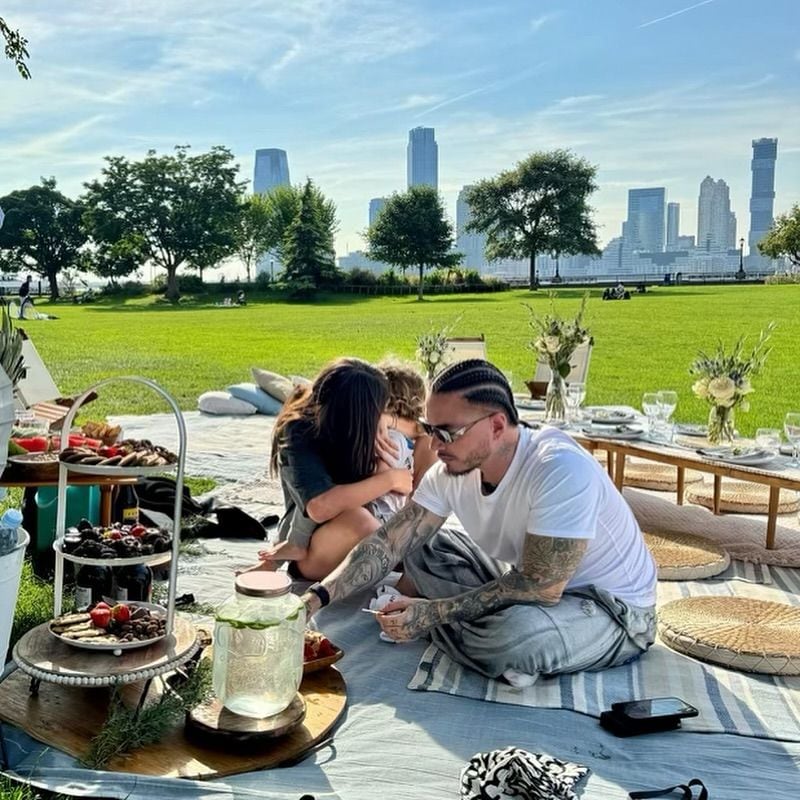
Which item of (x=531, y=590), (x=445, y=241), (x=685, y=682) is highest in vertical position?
(x=445, y=241)

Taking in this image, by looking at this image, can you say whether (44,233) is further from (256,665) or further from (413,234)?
(256,665)

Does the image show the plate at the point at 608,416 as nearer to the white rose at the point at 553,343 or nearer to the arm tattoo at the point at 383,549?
the white rose at the point at 553,343

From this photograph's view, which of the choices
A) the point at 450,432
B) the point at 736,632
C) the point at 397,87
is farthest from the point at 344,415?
the point at 397,87

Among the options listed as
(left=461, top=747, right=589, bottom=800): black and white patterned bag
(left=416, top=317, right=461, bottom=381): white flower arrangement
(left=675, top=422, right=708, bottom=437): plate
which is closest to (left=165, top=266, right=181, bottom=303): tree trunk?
(left=416, top=317, right=461, bottom=381): white flower arrangement

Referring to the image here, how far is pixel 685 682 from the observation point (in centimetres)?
340

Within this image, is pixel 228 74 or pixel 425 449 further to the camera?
pixel 228 74

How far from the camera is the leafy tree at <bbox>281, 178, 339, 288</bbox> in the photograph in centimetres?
5000

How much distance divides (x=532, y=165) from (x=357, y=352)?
49.2m

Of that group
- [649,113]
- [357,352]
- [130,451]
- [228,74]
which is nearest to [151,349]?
[357,352]

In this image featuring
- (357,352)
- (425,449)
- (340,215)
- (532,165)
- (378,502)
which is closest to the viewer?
(378,502)

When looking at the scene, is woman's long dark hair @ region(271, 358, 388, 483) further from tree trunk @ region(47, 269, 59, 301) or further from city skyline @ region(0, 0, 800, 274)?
tree trunk @ region(47, 269, 59, 301)

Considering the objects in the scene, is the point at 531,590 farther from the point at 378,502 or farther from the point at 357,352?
the point at 357,352

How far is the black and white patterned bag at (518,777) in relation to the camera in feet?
7.82

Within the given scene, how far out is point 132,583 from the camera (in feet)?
12.0
